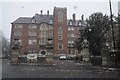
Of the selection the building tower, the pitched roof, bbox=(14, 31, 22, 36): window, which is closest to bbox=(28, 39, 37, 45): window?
bbox=(14, 31, 22, 36): window

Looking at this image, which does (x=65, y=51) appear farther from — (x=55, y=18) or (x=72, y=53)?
(x=55, y=18)

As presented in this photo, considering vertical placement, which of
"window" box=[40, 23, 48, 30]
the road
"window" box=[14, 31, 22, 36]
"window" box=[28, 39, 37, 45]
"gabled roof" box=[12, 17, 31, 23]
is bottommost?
the road

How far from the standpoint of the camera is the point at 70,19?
85938 millimetres

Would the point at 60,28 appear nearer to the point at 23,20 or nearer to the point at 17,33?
the point at 23,20

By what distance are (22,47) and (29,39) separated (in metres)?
3.82

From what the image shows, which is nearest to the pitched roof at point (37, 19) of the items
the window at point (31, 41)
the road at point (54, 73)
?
the window at point (31, 41)

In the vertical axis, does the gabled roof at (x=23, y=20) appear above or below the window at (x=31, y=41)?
above

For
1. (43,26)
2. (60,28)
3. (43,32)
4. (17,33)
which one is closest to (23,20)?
(17,33)

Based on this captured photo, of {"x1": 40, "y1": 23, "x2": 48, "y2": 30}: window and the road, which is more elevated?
{"x1": 40, "y1": 23, "x2": 48, "y2": 30}: window

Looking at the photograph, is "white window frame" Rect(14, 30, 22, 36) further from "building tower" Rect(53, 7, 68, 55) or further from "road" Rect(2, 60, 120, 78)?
"road" Rect(2, 60, 120, 78)

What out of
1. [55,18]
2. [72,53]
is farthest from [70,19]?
[72,53]

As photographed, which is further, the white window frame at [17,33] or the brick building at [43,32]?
the white window frame at [17,33]

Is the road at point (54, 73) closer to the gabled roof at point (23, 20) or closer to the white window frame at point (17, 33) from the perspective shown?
the white window frame at point (17, 33)

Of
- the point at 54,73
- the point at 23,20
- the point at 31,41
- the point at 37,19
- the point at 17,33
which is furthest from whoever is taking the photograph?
the point at 37,19
